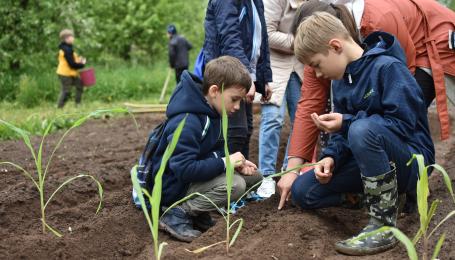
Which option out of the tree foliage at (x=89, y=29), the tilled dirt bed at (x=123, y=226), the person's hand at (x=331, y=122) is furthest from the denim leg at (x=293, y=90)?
the tree foliage at (x=89, y=29)

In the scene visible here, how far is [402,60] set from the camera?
300cm

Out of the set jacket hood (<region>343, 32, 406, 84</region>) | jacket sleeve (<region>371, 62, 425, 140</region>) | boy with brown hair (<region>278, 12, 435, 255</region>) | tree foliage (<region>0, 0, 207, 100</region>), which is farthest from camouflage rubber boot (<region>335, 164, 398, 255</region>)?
tree foliage (<region>0, 0, 207, 100</region>)

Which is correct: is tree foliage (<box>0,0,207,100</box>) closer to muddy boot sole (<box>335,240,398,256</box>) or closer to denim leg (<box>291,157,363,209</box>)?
denim leg (<box>291,157,363,209</box>)

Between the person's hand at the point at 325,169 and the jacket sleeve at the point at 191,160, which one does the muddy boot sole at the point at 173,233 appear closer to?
the jacket sleeve at the point at 191,160

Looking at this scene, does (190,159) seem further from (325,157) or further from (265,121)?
(265,121)

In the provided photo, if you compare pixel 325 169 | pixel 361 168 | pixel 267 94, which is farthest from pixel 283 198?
pixel 267 94

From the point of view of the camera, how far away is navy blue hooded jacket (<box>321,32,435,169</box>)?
2.83 meters

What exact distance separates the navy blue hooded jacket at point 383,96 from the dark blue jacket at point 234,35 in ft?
3.04

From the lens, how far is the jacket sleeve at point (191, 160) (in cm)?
309

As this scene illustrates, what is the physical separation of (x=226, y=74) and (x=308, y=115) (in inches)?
24.7

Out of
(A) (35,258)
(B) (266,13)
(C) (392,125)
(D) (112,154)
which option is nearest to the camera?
(A) (35,258)

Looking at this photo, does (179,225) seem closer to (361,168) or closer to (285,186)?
(285,186)

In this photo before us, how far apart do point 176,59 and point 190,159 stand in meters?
9.66

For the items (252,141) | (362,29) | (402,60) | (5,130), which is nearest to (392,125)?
(402,60)
